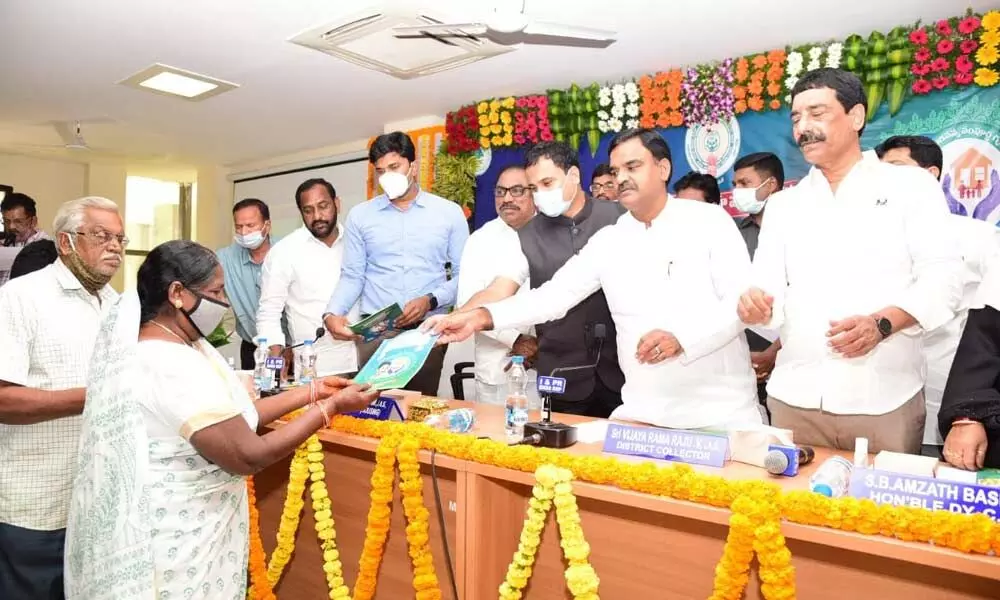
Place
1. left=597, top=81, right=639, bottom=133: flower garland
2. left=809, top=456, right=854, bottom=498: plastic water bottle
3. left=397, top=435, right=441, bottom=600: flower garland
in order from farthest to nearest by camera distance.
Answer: left=597, top=81, right=639, bottom=133: flower garland → left=397, top=435, right=441, bottom=600: flower garland → left=809, top=456, right=854, bottom=498: plastic water bottle

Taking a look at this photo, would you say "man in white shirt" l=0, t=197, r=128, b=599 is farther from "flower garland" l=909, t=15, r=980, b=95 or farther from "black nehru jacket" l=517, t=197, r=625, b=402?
"flower garland" l=909, t=15, r=980, b=95

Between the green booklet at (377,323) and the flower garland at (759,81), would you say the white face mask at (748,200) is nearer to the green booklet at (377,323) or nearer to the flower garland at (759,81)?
the flower garland at (759,81)

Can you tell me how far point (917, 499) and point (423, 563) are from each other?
4.40ft

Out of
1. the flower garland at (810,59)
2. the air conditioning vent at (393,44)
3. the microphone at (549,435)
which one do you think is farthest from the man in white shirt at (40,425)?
the flower garland at (810,59)

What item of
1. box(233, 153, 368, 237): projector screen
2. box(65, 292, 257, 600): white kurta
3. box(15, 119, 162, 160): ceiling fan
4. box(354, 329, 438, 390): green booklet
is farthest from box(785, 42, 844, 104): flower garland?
box(15, 119, 162, 160): ceiling fan

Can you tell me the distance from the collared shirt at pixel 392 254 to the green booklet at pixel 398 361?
4.01 ft

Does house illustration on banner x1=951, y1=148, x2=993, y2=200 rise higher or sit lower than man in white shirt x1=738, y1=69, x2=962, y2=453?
higher

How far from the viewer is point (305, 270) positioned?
158 inches

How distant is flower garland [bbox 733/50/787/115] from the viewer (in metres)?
4.96

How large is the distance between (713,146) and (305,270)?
3.15 meters

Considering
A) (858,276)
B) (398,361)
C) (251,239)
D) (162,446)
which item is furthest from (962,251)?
(251,239)

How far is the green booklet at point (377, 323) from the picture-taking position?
→ 105 inches

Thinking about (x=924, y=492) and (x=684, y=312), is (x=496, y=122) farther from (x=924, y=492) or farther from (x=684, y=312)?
(x=924, y=492)

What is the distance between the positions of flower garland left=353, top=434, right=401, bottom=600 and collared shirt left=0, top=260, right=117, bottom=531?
0.95m
